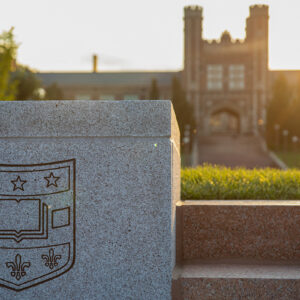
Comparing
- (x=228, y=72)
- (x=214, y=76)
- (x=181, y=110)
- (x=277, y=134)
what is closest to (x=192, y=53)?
(x=214, y=76)

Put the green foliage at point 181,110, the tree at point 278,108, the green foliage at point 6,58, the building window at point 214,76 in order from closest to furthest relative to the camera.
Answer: the green foliage at point 6,58 → the green foliage at point 181,110 → the tree at point 278,108 → the building window at point 214,76

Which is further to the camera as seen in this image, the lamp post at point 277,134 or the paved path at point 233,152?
the lamp post at point 277,134

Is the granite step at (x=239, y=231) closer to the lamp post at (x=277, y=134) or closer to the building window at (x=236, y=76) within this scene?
the lamp post at (x=277, y=134)

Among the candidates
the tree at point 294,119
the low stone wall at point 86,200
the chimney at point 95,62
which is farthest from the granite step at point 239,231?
the chimney at point 95,62

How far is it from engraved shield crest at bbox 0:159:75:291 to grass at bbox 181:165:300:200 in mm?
1704

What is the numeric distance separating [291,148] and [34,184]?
112ft

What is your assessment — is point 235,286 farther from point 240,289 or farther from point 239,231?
point 239,231

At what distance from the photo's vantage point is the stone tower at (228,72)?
39.7 m

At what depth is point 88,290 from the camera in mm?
2674

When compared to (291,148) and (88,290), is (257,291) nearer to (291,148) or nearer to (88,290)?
(88,290)

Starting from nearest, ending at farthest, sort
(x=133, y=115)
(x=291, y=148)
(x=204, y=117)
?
(x=133, y=115)
(x=291, y=148)
(x=204, y=117)

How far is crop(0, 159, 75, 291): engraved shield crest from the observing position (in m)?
2.69

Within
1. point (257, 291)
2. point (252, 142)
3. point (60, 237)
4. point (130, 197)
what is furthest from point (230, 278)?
point (252, 142)

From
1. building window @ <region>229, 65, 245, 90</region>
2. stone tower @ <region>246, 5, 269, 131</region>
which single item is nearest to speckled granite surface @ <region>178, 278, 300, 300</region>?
stone tower @ <region>246, 5, 269, 131</region>
